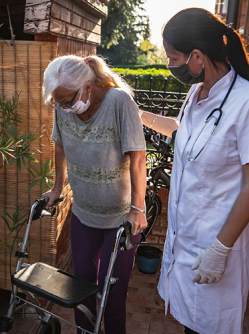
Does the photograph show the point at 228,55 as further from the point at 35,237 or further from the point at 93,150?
the point at 35,237

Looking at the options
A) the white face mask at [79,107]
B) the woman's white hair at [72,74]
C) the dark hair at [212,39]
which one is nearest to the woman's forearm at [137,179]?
the white face mask at [79,107]

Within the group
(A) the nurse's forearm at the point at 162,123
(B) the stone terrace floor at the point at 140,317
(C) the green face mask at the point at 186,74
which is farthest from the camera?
(A) the nurse's forearm at the point at 162,123

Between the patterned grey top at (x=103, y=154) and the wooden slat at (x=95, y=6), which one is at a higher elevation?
the wooden slat at (x=95, y=6)

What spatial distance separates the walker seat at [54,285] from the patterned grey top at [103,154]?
42cm

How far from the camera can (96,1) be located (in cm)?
392

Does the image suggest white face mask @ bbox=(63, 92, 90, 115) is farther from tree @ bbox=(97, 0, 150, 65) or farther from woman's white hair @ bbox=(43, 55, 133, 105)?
tree @ bbox=(97, 0, 150, 65)

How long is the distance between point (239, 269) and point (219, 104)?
Answer: 2.54 feet

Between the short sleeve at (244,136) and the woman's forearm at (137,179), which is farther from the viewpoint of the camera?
the woman's forearm at (137,179)

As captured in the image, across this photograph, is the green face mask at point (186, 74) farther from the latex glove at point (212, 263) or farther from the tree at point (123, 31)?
the tree at point (123, 31)

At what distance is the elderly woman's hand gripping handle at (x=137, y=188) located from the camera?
2221mm

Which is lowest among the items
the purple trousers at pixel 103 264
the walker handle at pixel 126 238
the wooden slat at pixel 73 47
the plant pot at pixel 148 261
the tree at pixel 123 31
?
the plant pot at pixel 148 261

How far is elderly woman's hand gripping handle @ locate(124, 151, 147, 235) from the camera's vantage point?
2221 mm

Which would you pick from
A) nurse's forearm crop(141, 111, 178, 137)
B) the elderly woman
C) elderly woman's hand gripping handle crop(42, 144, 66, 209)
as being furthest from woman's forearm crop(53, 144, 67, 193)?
nurse's forearm crop(141, 111, 178, 137)

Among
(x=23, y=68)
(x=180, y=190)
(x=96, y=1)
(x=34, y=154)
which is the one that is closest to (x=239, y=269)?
(x=180, y=190)
